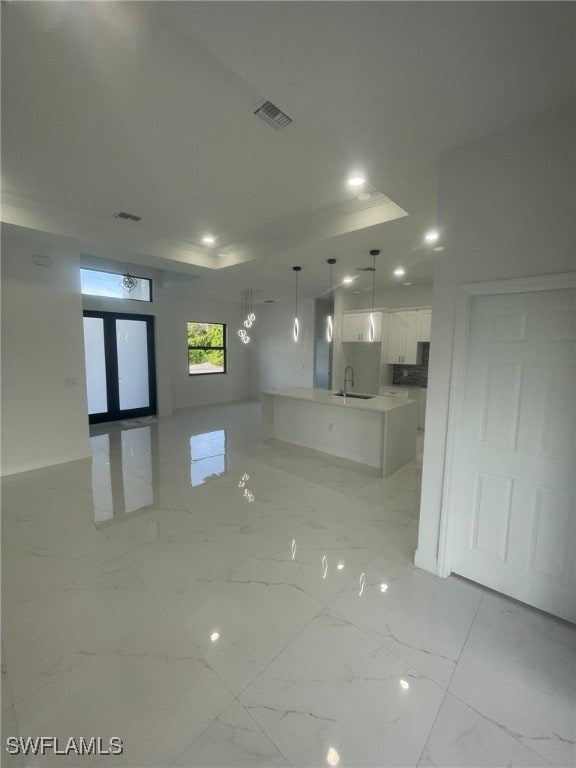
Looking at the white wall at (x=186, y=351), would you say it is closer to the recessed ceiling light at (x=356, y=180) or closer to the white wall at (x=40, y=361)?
the white wall at (x=40, y=361)

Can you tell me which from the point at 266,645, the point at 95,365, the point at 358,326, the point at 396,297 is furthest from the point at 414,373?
the point at 95,365

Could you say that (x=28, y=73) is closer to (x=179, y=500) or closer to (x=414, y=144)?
(x=414, y=144)

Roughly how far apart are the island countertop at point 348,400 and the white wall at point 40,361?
3032 millimetres

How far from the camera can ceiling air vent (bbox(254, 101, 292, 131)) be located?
6.73ft

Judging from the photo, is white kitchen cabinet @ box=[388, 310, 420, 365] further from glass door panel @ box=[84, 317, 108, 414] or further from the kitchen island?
glass door panel @ box=[84, 317, 108, 414]

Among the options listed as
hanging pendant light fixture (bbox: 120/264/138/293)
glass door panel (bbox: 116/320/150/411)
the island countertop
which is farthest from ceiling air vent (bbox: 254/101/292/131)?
glass door panel (bbox: 116/320/150/411)

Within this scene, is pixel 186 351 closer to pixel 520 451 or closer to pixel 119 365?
pixel 119 365

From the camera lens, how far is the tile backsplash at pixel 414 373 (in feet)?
21.7

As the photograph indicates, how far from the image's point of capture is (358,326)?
278 inches

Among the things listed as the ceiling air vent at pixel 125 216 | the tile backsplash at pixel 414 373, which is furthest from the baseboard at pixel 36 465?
the tile backsplash at pixel 414 373

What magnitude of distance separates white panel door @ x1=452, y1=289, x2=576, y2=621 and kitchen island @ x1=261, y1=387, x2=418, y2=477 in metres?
1.88

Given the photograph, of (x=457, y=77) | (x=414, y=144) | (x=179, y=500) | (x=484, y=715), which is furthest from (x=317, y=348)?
(x=484, y=715)

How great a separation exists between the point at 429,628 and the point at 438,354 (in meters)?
1.71

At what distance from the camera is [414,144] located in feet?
6.93
